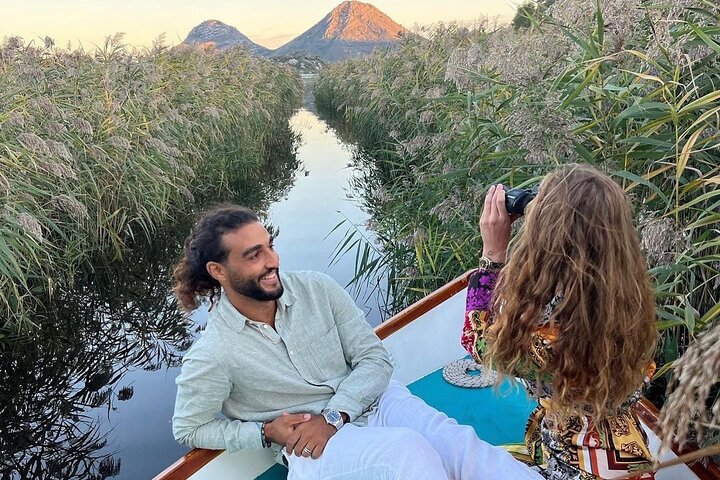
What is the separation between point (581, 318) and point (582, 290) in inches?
1.9

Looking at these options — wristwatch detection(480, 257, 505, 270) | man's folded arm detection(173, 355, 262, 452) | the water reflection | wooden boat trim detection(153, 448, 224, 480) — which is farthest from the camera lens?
the water reflection

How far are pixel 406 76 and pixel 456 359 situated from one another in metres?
3.88

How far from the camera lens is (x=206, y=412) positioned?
1686 mm

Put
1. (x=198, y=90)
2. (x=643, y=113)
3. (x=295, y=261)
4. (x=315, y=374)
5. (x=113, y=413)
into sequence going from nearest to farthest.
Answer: (x=315, y=374) → (x=643, y=113) → (x=113, y=413) → (x=295, y=261) → (x=198, y=90)

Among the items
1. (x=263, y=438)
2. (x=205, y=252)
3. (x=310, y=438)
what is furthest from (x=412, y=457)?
(x=205, y=252)

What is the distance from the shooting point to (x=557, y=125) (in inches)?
84.0

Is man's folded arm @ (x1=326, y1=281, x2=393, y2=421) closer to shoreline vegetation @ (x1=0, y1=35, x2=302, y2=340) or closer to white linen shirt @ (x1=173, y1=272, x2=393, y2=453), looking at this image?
white linen shirt @ (x1=173, y1=272, x2=393, y2=453)

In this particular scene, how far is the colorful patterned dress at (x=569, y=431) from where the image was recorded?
4.12 ft

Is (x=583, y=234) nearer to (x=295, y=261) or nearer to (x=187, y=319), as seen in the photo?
(x=187, y=319)

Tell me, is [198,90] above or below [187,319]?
above

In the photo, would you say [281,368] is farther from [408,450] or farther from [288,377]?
[408,450]

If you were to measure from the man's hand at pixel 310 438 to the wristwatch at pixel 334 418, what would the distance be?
0.02 m

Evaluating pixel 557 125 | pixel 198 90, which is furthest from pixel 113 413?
pixel 198 90

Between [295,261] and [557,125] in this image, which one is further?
[295,261]
